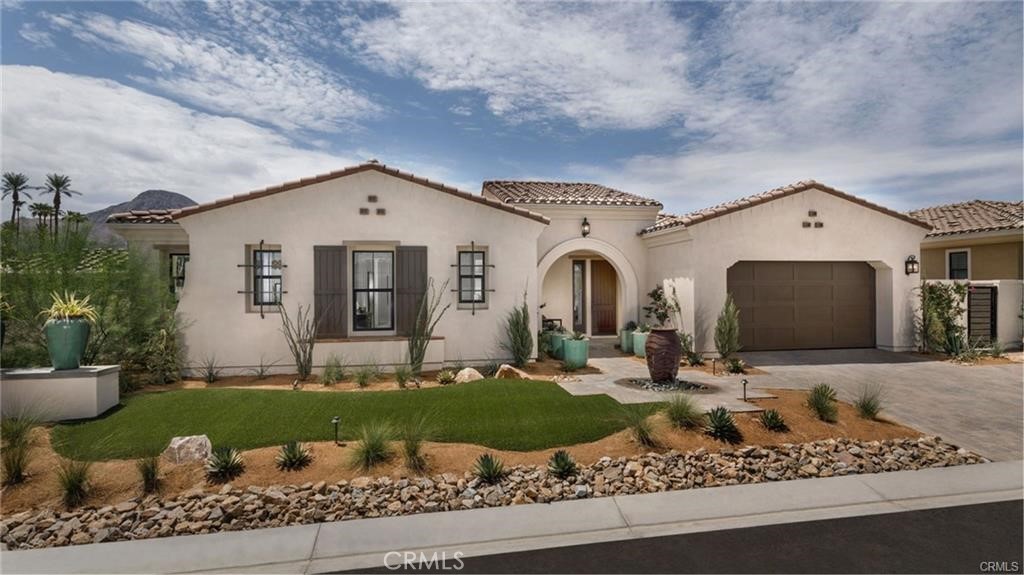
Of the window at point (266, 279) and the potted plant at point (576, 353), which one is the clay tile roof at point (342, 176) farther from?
the potted plant at point (576, 353)

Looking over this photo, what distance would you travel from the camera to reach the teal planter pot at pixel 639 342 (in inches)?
542

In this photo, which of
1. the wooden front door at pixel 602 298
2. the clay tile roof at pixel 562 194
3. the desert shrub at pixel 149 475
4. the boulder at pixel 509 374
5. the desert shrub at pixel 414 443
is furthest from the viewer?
the wooden front door at pixel 602 298

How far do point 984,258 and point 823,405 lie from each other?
16.3 meters

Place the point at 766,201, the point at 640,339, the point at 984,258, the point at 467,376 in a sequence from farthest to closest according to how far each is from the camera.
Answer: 1. the point at 984,258
2. the point at 640,339
3. the point at 766,201
4. the point at 467,376

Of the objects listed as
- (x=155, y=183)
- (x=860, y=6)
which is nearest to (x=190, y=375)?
(x=155, y=183)

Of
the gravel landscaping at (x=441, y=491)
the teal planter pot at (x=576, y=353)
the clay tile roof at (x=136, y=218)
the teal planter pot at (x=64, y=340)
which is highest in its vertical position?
the clay tile roof at (x=136, y=218)

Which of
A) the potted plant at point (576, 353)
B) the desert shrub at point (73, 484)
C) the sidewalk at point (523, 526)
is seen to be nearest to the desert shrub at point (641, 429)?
the sidewalk at point (523, 526)

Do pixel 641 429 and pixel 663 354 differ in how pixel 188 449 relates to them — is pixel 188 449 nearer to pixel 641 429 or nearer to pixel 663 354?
pixel 641 429

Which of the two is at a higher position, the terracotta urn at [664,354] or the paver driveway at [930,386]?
the terracotta urn at [664,354]

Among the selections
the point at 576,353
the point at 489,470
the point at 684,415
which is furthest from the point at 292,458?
the point at 576,353

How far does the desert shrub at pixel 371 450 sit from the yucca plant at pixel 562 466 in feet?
6.45

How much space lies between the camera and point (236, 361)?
1098cm

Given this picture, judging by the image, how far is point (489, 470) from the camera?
17.7 ft

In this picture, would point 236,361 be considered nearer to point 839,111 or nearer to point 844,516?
point 844,516
